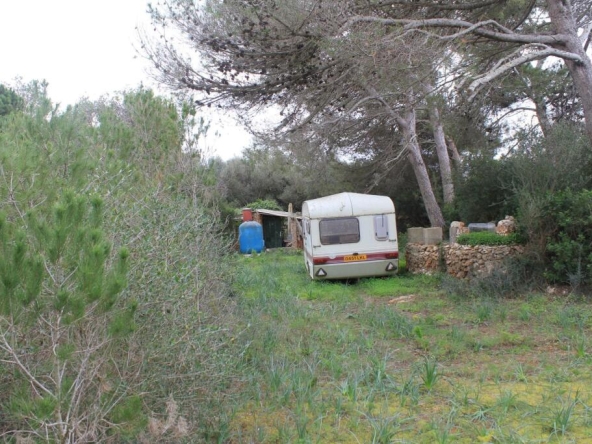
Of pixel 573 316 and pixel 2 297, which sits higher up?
pixel 2 297

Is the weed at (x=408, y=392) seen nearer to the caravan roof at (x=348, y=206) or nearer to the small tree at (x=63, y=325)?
the small tree at (x=63, y=325)

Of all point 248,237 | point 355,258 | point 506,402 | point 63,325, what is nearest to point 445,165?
point 355,258

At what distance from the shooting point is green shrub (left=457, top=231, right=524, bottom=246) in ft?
33.8

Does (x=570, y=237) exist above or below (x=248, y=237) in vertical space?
below

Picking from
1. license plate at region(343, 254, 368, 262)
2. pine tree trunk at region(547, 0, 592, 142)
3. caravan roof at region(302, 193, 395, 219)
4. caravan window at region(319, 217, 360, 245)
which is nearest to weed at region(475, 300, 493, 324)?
pine tree trunk at region(547, 0, 592, 142)

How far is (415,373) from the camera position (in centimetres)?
496

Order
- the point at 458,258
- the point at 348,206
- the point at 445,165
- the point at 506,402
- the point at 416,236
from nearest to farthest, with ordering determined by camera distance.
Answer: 1. the point at 506,402
2. the point at 458,258
3. the point at 348,206
4. the point at 416,236
5. the point at 445,165

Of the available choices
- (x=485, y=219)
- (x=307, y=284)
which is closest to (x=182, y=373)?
(x=307, y=284)

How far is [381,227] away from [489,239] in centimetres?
265

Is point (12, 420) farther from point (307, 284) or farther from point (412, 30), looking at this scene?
point (307, 284)

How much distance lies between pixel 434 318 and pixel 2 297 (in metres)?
6.68

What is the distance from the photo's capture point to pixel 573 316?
7.14m

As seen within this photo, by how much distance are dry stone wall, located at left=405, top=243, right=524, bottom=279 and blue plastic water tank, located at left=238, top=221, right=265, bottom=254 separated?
815 cm

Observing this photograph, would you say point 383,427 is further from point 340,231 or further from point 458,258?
point 340,231
